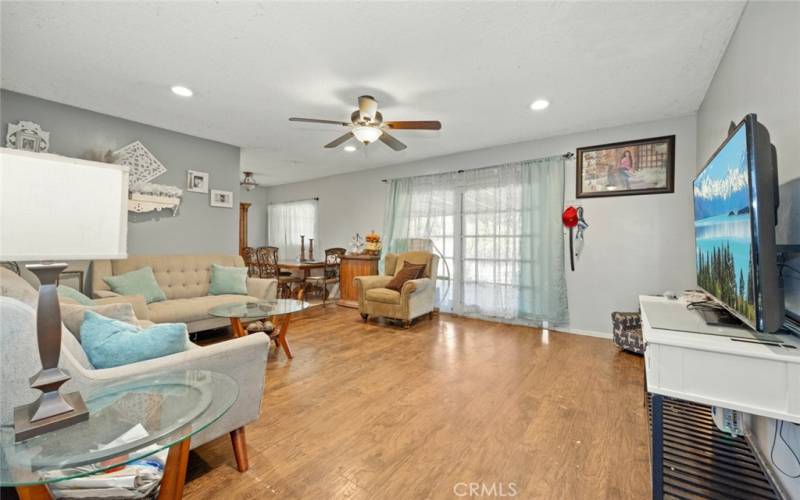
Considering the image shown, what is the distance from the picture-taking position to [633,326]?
327cm

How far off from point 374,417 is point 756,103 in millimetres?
2728

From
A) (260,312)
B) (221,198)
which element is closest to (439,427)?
(260,312)

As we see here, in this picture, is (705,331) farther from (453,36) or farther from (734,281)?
(453,36)

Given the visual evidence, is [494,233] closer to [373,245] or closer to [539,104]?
[539,104]

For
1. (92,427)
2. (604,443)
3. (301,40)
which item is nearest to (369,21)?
(301,40)

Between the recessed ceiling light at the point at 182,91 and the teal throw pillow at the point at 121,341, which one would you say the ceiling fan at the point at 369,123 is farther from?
the teal throw pillow at the point at 121,341

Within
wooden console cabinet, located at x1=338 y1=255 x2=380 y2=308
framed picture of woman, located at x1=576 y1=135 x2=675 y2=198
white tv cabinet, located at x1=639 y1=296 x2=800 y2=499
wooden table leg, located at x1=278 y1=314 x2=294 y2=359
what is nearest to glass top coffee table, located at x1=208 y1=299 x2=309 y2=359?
wooden table leg, located at x1=278 y1=314 x2=294 y2=359

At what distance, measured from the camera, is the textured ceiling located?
1.95 meters

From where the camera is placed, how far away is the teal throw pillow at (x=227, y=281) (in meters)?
3.85

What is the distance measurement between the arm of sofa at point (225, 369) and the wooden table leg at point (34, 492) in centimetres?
31

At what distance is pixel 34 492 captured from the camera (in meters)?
0.89

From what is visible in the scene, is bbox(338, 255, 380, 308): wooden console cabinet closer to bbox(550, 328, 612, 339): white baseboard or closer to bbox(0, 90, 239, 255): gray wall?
bbox(0, 90, 239, 255): gray wall

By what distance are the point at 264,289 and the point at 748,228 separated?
12.8 ft

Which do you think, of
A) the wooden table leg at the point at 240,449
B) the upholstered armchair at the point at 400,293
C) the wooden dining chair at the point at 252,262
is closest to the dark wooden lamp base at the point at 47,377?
the wooden table leg at the point at 240,449
